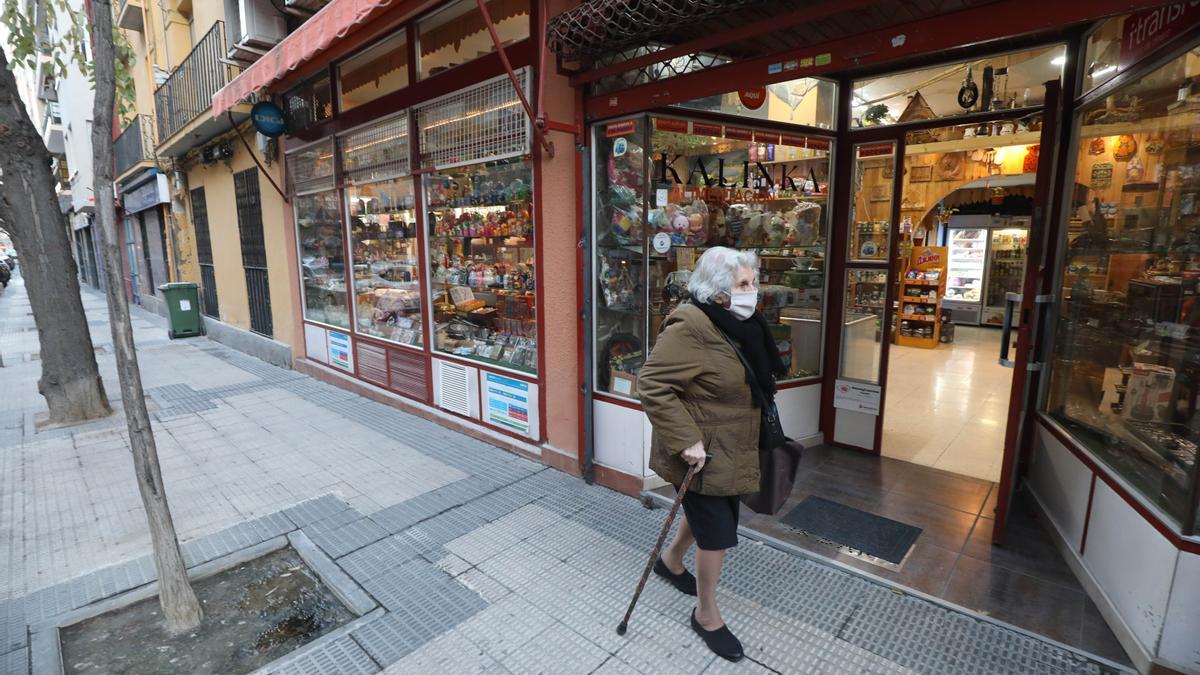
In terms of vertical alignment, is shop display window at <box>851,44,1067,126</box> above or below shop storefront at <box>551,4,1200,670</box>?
above

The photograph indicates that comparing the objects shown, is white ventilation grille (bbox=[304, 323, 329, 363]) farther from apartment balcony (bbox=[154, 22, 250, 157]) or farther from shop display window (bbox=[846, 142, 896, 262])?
shop display window (bbox=[846, 142, 896, 262])

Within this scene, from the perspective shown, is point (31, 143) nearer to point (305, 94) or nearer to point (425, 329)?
point (305, 94)

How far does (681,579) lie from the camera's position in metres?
3.16

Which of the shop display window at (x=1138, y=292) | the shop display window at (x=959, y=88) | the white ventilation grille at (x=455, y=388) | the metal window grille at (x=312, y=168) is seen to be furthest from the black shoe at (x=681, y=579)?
the metal window grille at (x=312, y=168)

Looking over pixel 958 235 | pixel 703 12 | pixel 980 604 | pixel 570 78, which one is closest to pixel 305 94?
pixel 570 78

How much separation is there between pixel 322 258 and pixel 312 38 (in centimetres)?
414

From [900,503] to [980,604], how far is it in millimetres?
1153

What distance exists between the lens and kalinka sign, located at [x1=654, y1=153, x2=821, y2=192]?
14.0 feet

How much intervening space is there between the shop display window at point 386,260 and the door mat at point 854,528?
4211 mm

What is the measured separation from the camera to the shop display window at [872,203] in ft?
15.1

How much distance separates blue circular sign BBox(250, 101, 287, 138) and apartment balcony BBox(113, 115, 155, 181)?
7.41 metres

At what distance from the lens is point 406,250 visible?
Result: 21.5ft

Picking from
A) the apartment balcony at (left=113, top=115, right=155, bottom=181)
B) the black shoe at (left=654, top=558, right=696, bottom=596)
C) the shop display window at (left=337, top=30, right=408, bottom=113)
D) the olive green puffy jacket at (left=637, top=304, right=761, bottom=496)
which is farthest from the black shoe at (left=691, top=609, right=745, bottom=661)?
the apartment balcony at (left=113, top=115, right=155, bottom=181)

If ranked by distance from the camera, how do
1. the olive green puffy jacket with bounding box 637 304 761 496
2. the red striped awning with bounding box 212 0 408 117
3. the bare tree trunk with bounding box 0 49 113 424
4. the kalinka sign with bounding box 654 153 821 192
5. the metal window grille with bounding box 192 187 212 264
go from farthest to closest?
the metal window grille with bounding box 192 187 212 264 < the bare tree trunk with bounding box 0 49 113 424 < the kalinka sign with bounding box 654 153 821 192 < the red striped awning with bounding box 212 0 408 117 < the olive green puffy jacket with bounding box 637 304 761 496
